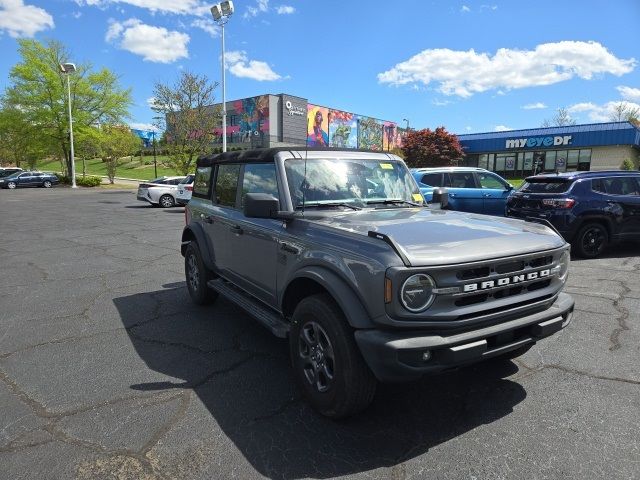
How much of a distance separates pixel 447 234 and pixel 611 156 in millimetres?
46039

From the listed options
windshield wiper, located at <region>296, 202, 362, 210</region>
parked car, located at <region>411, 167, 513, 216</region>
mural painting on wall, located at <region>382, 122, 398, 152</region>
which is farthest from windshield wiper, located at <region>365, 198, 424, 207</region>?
mural painting on wall, located at <region>382, 122, 398, 152</region>

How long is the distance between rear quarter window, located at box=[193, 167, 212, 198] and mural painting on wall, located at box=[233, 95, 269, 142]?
60940 mm

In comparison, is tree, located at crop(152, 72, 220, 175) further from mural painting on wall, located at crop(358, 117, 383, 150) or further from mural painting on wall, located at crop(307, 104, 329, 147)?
mural painting on wall, located at crop(358, 117, 383, 150)

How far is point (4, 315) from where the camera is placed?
517 centimetres

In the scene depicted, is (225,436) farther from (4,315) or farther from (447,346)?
(4,315)

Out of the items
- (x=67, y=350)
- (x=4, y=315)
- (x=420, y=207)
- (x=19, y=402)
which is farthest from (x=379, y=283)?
(x=4, y=315)

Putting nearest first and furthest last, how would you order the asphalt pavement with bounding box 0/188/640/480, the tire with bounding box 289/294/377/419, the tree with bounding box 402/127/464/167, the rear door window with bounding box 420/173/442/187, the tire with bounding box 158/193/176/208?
the asphalt pavement with bounding box 0/188/640/480
the tire with bounding box 289/294/377/419
the rear door window with bounding box 420/173/442/187
the tire with bounding box 158/193/176/208
the tree with bounding box 402/127/464/167

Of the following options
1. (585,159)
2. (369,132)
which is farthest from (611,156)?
(369,132)

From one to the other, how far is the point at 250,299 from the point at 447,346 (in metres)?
2.20

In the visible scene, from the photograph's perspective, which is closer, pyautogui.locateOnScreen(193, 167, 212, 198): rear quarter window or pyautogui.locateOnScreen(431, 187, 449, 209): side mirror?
pyautogui.locateOnScreen(431, 187, 449, 209): side mirror

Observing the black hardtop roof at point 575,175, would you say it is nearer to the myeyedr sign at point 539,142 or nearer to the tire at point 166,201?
the tire at point 166,201

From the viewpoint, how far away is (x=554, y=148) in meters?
43.0

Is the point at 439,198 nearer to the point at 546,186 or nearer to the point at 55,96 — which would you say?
the point at 546,186

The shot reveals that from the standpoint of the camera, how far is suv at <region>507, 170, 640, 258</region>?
8.10 meters
